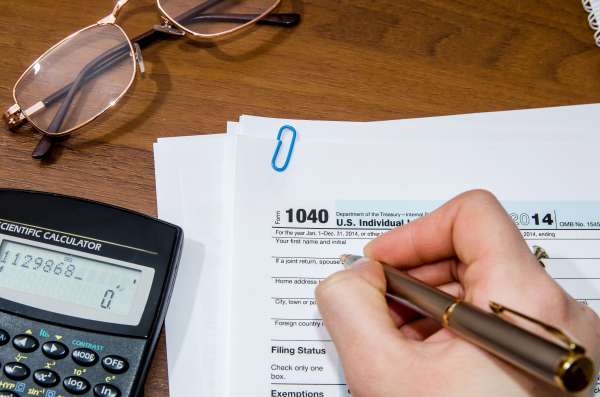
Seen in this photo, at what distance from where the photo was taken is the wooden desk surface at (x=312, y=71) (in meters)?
0.57

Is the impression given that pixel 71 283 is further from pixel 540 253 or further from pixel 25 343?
pixel 540 253

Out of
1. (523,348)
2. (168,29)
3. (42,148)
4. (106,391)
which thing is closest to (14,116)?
(42,148)

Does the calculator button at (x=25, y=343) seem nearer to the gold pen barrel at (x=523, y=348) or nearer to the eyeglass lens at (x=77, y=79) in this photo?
the eyeglass lens at (x=77, y=79)

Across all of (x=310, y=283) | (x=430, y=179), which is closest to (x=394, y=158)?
(x=430, y=179)

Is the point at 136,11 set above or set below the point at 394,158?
above

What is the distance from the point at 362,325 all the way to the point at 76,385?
221mm

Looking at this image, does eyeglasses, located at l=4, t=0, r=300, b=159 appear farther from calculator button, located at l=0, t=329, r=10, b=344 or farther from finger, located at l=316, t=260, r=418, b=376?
finger, located at l=316, t=260, r=418, b=376

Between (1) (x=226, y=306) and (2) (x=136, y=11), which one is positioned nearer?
(1) (x=226, y=306)

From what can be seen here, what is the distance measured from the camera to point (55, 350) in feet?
1.55

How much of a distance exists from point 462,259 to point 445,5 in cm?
32

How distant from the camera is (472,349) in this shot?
1.24 feet

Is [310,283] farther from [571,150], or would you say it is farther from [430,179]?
[571,150]

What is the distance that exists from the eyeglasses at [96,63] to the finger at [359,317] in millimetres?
300

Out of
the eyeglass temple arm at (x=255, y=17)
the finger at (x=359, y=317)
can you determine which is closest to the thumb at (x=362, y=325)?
the finger at (x=359, y=317)
